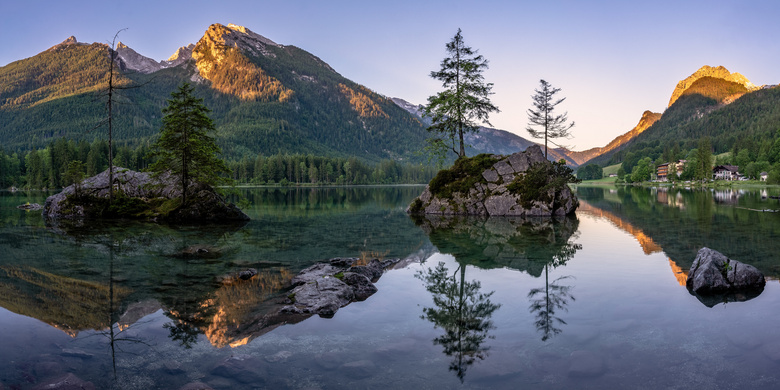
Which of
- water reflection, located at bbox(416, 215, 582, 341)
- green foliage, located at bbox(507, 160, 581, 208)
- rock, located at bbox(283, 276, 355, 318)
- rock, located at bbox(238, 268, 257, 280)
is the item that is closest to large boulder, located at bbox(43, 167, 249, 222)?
water reflection, located at bbox(416, 215, 582, 341)

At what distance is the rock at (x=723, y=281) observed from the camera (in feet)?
42.2

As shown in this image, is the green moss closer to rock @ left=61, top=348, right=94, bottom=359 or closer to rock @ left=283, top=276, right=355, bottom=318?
rock @ left=283, top=276, right=355, bottom=318

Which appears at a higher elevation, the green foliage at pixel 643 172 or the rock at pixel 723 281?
the green foliage at pixel 643 172

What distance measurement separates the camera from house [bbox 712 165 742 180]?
156 metres

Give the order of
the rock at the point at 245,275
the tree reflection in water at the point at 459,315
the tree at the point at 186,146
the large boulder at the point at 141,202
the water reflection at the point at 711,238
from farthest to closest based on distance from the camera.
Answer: the large boulder at the point at 141,202
the tree at the point at 186,146
the water reflection at the point at 711,238
the rock at the point at 245,275
the tree reflection in water at the point at 459,315

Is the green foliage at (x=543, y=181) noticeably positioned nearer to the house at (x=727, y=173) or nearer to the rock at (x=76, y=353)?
the rock at (x=76, y=353)

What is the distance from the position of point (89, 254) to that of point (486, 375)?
20900 mm

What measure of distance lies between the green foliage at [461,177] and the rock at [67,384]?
38.6m

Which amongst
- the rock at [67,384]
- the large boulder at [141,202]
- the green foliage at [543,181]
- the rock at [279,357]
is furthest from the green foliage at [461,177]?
the rock at [67,384]

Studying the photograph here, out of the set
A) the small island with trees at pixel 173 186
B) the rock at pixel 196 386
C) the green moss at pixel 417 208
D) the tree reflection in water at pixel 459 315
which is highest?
the small island with trees at pixel 173 186

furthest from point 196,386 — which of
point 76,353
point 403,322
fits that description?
point 403,322

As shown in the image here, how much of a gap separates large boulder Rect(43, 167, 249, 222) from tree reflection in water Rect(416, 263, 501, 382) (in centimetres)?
2709

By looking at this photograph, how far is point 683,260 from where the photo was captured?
17891 millimetres

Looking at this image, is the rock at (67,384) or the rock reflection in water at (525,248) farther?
the rock reflection in water at (525,248)
